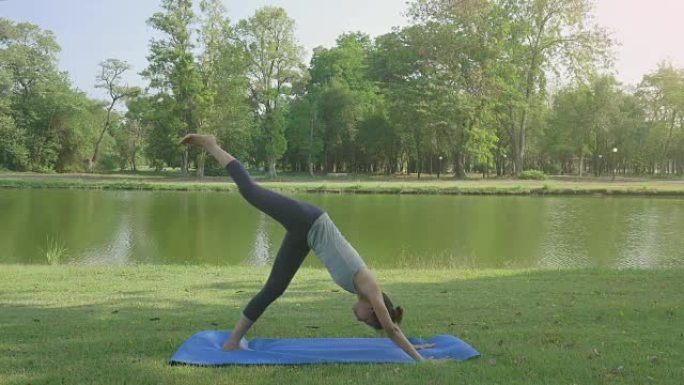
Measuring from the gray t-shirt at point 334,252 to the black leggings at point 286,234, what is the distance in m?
0.08

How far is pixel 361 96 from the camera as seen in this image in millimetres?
63750

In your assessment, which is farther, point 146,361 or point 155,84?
point 155,84

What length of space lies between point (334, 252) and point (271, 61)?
51598 mm

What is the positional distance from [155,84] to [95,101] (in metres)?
19.1

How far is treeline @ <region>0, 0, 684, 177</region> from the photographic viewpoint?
53.0m

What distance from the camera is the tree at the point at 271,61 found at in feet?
178

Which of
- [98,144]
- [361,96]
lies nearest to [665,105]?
[361,96]

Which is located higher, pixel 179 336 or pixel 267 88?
pixel 267 88

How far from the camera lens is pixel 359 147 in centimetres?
6756

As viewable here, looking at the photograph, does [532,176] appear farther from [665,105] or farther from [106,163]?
[106,163]

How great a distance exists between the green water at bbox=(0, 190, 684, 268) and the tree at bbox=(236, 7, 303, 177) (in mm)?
21213

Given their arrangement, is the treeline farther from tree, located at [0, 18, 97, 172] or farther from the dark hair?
the dark hair

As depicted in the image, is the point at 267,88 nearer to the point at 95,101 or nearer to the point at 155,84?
the point at 155,84

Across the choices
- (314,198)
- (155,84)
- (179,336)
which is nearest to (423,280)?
(179,336)
